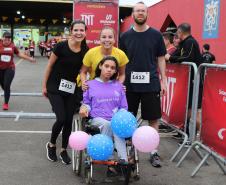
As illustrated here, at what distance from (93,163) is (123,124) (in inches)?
19.4

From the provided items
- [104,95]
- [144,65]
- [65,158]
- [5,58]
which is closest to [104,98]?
[104,95]

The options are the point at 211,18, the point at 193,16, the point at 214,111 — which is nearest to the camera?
the point at 214,111

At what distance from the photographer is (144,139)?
14.5 feet

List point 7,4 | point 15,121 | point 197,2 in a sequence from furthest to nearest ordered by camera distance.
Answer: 1. point 7,4
2. point 197,2
3. point 15,121

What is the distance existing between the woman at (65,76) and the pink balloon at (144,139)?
1.23m

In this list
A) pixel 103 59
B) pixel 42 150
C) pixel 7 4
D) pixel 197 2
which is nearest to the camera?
pixel 103 59

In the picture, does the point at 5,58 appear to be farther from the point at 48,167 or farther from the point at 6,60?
the point at 48,167

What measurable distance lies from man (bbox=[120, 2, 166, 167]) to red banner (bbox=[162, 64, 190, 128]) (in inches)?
30.3

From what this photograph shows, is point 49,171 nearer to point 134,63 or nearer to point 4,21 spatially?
point 134,63

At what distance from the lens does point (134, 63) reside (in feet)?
18.3

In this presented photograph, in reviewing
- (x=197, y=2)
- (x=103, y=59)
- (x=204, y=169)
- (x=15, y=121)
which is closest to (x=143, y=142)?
(x=103, y=59)

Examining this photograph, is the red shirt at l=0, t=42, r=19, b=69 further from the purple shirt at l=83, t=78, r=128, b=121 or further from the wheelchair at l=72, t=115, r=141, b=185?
the purple shirt at l=83, t=78, r=128, b=121

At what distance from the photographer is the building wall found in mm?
13987

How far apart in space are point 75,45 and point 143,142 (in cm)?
165
